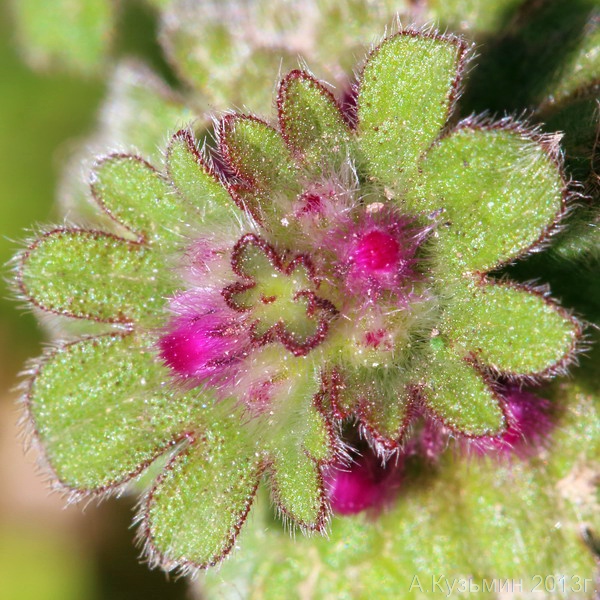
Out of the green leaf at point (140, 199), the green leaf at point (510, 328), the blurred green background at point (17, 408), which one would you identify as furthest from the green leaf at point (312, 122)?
the blurred green background at point (17, 408)

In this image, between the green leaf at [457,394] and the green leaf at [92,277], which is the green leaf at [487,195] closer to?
the green leaf at [457,394]

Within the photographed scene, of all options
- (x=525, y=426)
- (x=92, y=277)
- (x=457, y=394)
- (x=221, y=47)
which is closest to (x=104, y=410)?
(x=92, y=277)

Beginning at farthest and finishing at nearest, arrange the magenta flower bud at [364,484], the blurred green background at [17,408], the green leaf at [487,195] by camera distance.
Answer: the blurred green background at [17,408] → the magenta flower bud at [364,484] → the green leaf at [487,195]

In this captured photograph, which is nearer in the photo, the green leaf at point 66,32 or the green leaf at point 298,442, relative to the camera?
the green leaf at point 298,442

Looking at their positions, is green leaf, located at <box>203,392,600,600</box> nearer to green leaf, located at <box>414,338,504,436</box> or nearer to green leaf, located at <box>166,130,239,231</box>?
green leaf, located at <box>414,338,504,436</box>

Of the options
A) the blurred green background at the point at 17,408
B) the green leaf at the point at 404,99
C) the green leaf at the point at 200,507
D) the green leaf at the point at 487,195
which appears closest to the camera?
the green leaf at the point at 487,195

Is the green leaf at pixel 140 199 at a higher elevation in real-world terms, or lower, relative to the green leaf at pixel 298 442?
higher

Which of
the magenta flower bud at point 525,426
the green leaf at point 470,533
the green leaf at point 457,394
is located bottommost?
the green leaf at point 470,533
